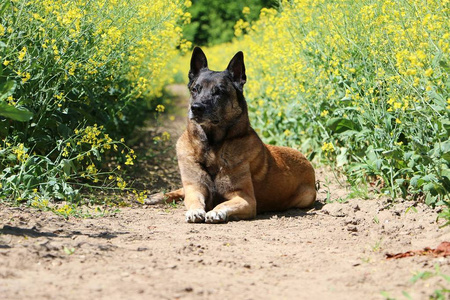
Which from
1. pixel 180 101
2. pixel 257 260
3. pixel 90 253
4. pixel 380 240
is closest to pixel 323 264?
pixel 257 260

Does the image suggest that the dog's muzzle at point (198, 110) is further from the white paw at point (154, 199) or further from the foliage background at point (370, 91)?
the foliage background at point (370, 91)

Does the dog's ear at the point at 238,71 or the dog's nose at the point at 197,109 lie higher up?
the dog's ear at the point at 238,71

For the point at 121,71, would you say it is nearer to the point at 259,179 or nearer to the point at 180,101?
the point at 259,179

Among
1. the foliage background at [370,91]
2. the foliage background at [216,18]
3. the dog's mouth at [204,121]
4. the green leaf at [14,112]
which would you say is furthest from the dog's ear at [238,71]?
the foliage background at [216,18]

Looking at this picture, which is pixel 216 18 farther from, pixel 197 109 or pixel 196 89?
pixel 197 109

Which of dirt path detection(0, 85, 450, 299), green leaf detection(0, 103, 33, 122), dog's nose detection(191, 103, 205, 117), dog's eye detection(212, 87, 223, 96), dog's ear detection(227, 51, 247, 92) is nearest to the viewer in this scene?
dirt path detection(0, 85, 450, 299)

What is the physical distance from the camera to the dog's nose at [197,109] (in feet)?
19.0

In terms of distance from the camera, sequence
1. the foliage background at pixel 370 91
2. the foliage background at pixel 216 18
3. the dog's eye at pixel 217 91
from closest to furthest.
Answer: the foliage background at pixel 370 91 → the dog's eye at pixel 217 91 → the foliage background at pixel 216 18

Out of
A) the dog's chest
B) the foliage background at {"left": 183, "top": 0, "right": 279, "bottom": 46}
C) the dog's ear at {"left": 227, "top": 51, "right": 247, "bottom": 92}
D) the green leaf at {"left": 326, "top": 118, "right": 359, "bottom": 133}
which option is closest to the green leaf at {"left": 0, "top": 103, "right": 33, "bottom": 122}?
the dog's chest

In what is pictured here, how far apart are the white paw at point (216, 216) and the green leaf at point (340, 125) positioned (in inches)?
71.6

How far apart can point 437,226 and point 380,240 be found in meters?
0.54

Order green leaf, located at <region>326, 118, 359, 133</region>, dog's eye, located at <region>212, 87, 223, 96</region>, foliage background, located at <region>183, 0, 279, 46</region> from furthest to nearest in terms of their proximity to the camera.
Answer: foliage background, located at <region>183, 0, 279, 46</region>, green leaf, located at <region>326, 118, 359, 133</region>, dog's eye, located at <region>212, 87, 223, 96</region>

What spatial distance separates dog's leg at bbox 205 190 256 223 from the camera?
5578 mm

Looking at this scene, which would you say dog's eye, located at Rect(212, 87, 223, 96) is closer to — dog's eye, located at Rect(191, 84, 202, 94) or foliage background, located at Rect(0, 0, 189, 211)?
dog's eye, located at Rect(191, 84, 202, 94)
